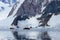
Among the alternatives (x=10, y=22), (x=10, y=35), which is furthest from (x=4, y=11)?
(x=10, y=35)

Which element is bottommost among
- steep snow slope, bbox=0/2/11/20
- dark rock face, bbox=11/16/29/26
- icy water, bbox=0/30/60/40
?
icy water, bbox=0/30/60/40

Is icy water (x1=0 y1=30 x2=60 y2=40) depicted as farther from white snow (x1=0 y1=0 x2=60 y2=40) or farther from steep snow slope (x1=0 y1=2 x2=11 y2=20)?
steep snow slope (x1=0 y1=2 x2=11 y2=20)

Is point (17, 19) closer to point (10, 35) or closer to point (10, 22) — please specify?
point (10, 22)

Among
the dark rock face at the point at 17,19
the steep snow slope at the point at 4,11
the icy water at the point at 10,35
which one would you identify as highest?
the steep snow slope at the point at 4,11

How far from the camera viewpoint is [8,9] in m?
1.86

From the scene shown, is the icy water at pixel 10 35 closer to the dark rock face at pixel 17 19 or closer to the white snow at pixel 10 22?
the white snow at pixel 10 22

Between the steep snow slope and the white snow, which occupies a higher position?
the steep snow slope

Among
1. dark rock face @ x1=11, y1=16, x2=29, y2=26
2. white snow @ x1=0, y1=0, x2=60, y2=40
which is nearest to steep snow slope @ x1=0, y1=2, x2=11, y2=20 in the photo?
white snow @ x1=0, y1=0, x2=60, y2=40

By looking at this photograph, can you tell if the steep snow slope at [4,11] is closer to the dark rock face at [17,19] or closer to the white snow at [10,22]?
the white snow at [10,22]

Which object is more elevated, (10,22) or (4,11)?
(4,11)

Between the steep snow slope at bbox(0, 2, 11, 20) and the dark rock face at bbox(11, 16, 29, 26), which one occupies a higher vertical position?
the steep snow slope at bbox(0, 2, 11, 20)

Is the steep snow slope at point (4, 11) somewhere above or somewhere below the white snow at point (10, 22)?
above

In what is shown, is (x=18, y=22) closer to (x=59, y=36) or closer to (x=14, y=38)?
(x=14, y=38)

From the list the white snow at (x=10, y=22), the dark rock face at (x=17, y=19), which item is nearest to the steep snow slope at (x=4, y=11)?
the white snow at (x=10, y=22)
